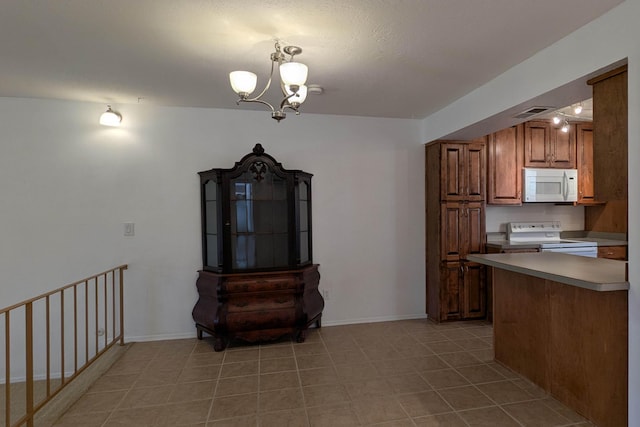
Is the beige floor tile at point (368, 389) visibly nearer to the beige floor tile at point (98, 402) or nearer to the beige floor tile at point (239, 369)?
the beige floor tile at point (239, 369)

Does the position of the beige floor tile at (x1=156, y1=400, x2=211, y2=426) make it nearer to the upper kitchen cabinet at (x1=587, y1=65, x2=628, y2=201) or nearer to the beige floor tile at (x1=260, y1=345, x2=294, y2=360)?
the beige floor tile at (x1=260, y1=345, x2=294, y2=360)

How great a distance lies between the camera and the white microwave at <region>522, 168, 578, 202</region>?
4.14 metres

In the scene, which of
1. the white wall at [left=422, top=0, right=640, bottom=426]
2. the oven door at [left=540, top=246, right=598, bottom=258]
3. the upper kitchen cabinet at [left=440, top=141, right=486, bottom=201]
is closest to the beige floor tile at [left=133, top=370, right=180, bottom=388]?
the white wall at [left=422, top=0, right=640, bottom=426]

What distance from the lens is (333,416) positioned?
2176 mm

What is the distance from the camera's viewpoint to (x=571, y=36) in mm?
2096

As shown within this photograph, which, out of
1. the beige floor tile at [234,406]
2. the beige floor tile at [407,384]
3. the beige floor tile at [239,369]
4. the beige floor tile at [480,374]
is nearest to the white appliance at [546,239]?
the beige floor tile at [480,374]

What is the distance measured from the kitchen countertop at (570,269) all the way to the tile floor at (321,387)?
0.87 meters

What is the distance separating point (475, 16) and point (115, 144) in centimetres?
326

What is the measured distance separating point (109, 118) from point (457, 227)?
146 inches

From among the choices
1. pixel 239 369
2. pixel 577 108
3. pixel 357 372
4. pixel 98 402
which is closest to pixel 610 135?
pixel 577 108

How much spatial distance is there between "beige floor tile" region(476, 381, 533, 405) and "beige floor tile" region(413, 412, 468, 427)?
385 mm

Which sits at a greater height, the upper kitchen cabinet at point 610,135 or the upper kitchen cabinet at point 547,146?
the upper kitchen cabinet at point 547,146

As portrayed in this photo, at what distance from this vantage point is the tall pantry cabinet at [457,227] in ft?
12.5

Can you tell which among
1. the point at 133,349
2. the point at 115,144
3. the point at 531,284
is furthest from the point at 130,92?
the point at 531,284
